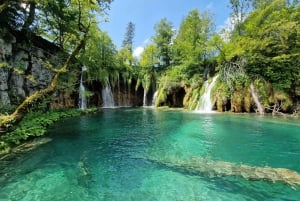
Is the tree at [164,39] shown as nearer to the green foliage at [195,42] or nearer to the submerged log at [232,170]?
the green foliage at [195,42]

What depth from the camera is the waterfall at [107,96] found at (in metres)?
29.0

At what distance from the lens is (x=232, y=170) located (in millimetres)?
5230

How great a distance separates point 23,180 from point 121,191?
2.29 metres

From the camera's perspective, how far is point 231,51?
2130 centimetres

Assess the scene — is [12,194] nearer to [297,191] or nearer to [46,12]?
[297,191]

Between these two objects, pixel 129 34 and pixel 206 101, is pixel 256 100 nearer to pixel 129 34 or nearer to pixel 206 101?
pixel 206 101

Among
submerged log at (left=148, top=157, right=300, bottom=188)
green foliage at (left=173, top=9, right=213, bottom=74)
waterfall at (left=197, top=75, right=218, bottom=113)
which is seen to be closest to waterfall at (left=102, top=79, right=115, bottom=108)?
green foliage at (left=173, top=9, right=213, bottom=74)

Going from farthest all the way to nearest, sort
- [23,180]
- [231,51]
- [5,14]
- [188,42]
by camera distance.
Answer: [188,42], [231,51], [5,14], [23,180]

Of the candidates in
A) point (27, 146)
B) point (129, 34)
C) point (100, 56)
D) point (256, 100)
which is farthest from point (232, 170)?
point (129, 34)

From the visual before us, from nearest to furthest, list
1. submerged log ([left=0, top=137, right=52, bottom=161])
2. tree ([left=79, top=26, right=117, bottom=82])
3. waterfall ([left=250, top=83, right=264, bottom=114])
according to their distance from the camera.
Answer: submerged log ([left=0, top=137, right=52, bottom=161]) → waterfall ([left=250, top=83, right=264, bottom=114]) → tree ([left=79, top=26, right=117, bottom=82])

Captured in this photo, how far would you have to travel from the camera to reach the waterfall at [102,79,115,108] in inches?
1141

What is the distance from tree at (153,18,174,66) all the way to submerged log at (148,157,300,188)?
30.6 meters

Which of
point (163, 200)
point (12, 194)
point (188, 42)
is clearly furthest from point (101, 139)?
point (188, 42)

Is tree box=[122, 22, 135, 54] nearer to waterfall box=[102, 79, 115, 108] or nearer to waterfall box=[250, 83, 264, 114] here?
waterfall box=[102, 79, 115, 108]
